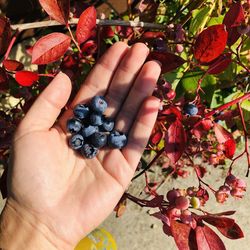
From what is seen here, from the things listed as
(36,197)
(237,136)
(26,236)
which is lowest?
(237,136)

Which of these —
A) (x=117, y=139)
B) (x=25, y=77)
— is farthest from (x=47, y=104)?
(x=117, y=139)

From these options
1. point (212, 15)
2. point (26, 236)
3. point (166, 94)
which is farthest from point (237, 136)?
point (26, 236)

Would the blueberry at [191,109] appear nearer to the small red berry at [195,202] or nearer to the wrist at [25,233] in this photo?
the small red berry at [195,202]

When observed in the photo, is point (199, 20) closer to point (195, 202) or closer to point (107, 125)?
point (107, 125)

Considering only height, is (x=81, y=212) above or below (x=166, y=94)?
below

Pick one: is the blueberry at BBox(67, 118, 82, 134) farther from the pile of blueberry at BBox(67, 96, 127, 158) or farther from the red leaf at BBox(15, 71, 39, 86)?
the red leaf at BBox(15, 71, 39, 86)

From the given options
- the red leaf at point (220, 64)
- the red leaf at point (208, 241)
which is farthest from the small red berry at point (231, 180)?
the red leaf at point (220, 64)

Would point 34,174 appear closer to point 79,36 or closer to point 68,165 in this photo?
point 68,165
